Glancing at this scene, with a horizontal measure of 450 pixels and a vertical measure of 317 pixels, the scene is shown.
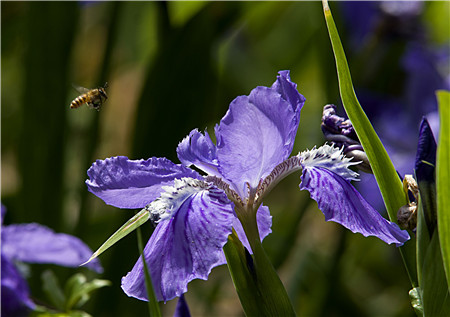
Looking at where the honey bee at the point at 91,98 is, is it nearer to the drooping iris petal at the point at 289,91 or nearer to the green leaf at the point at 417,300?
the drooping iris petal at the point at 289,91

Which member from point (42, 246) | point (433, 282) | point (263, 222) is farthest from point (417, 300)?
point (42, 246)

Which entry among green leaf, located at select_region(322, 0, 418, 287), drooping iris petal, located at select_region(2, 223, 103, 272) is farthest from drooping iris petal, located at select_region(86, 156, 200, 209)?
drooping iris petal, located at select_region(2, 223, 103, 272)

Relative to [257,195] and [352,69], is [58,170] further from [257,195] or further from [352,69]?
[257,195]

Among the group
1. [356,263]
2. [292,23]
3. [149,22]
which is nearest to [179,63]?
[149,22]

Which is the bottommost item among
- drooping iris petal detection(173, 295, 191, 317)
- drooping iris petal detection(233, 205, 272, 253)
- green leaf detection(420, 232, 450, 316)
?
drooping iris petal detection(173, 295, 191, 317)

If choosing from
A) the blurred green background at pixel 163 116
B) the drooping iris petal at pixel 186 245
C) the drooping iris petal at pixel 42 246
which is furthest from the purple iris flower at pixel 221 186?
the blurred green background at pixel 163 116

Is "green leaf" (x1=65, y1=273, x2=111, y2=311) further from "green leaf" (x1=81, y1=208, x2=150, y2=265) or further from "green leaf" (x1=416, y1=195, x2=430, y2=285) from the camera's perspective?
"green leaf" (x1=416, y1=195, x2=430, y2=285)
